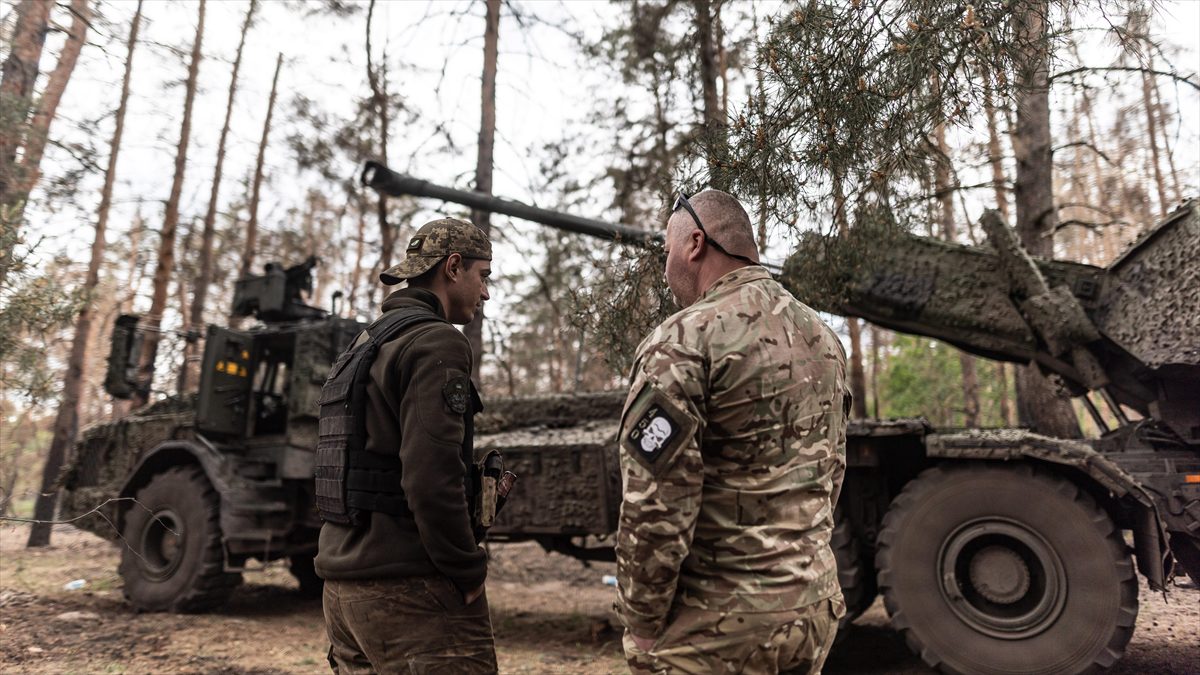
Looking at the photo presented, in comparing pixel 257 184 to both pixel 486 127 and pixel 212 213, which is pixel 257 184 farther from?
pixel 486 127

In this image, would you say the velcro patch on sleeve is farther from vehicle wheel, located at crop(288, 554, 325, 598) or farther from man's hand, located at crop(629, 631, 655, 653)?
vehicle wheel, located at crop(288, 554, 325, 598)

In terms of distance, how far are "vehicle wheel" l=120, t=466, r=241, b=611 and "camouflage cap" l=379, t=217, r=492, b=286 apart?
518cm

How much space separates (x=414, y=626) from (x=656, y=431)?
3.04ft

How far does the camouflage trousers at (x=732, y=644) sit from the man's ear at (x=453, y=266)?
127cm

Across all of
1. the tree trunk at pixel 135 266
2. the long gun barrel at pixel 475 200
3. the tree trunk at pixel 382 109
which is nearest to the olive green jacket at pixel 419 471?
the long gun barrel at pixel 475 200

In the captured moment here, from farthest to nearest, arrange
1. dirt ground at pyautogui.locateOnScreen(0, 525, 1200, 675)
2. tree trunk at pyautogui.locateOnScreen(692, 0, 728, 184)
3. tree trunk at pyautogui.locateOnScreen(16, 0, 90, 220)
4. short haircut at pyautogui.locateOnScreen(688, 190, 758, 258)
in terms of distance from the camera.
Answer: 1. tree trunk at pyautogui.locateOnScreen(16, 0, 90, 220)
2. dirt ground at pyautogui.locateOnScreen(0, 525, 1200, 675)
3. tree trunk at pyautogui.locateOnScreen(692, 0, 728, 184)
4. short haircut at pyautogui.locateOnScreen(688, 190, 758, 258)

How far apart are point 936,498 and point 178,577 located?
5.97m

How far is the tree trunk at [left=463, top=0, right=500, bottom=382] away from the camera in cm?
830

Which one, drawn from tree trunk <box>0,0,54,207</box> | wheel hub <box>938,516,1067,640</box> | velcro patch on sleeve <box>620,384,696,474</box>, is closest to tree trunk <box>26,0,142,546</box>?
tree trunk <box>0,0,54,207</box>

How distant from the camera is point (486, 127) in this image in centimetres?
868

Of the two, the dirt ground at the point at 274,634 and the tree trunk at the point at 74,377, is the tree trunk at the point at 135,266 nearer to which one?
the tree trunk at the point at 74,377

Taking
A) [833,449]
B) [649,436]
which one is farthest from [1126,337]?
[649,436]

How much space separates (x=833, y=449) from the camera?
196 centimetres

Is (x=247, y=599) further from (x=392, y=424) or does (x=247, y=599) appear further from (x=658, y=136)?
(x=658, y=136)
